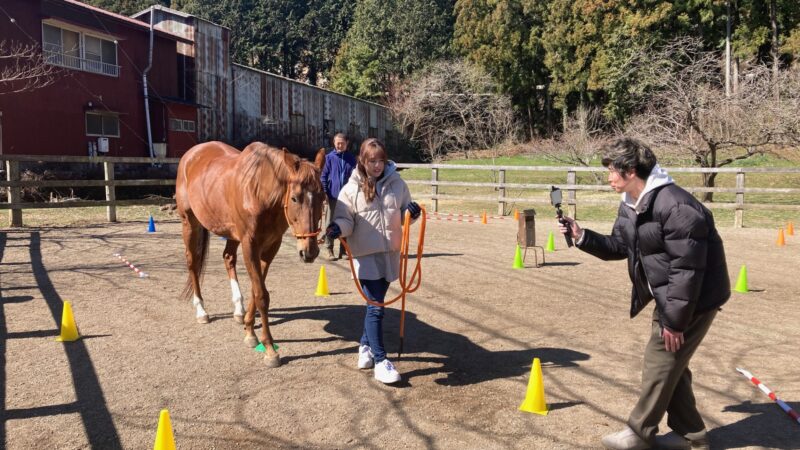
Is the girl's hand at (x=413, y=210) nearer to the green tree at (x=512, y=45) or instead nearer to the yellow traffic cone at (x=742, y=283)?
the yellow traffic cone at (x=742, y=283)

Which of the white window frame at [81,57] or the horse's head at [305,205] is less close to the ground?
the white window frame at [81,57]

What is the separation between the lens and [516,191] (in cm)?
2325

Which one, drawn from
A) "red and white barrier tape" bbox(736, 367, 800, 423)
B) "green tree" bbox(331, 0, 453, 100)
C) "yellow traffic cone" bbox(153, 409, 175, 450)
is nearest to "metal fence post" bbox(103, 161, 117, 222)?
"yellow traffic cone" bbox(153, 409, 175, 450)

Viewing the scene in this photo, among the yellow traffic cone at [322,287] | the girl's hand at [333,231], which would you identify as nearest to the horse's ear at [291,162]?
the girl's hand at [333,231]

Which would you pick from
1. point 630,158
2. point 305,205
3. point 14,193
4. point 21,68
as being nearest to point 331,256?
point 305,205

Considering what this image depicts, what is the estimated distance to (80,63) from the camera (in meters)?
20.3

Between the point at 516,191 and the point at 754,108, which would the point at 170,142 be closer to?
the point at 516,191

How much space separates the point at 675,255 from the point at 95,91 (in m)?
22.4

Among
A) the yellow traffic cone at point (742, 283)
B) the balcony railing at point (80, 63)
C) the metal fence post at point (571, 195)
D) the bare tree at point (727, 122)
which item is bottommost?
the yellow traffic cone at point (742, 283)

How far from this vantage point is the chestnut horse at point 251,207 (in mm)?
3988

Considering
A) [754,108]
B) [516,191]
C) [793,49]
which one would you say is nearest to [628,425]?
[754,108]

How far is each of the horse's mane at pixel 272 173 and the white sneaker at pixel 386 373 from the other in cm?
131

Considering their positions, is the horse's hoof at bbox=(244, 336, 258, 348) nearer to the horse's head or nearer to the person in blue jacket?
the horse's head

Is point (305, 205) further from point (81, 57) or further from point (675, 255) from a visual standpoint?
point (81, 57)
